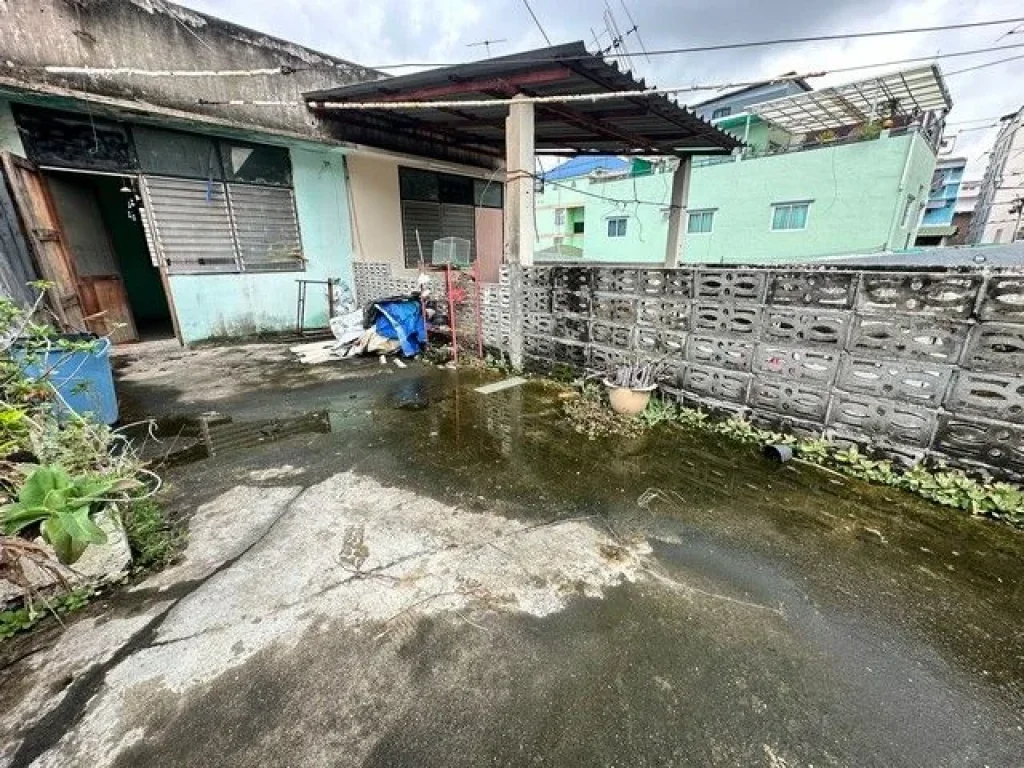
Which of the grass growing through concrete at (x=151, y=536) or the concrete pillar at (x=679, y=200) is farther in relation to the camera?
the concrete pillar at (x=679, y=200)

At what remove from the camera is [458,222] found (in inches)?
387

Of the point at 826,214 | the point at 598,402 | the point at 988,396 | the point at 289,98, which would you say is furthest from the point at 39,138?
the point at 826,214

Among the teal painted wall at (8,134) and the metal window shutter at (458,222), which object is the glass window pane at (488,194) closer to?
the metal window shutter at (458,222)

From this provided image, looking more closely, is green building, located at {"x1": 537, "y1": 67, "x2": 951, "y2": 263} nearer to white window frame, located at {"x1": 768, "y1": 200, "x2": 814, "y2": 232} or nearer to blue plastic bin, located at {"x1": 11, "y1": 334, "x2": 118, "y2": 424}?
white window frame, located at {"x1": 768, "y1": 200, "x2": 814, "y2": 232}

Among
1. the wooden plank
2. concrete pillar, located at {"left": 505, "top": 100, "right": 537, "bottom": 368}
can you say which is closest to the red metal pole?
concrete pillar, located at {"left": 505, "top": 100, "right": 537, "bottom": 368}

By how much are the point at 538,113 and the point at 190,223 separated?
5.39 meters

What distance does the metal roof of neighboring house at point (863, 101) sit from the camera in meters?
9.73

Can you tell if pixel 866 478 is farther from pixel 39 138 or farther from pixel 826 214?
pixel 826 214

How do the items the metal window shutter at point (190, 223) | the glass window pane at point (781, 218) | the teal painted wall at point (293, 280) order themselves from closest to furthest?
the metal window shutter at point (190, 223)
the teal painted wall at point (293, 280)
the glass window pane at point (781, 218)

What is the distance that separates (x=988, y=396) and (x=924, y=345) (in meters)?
0.44

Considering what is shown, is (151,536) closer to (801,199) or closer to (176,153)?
(176,153)

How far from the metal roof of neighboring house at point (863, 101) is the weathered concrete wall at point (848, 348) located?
10820 millimetres

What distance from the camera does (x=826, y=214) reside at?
440 inches

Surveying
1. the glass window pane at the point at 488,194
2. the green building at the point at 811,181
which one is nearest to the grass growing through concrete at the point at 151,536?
the green building at the point at 811,181
